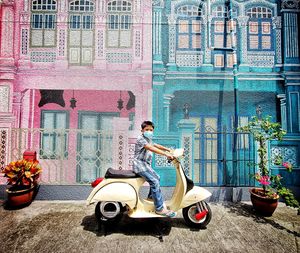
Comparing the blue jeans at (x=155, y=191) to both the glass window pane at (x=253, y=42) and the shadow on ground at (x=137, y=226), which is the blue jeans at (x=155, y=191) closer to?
the shadow on ground at (x=137, y=226)

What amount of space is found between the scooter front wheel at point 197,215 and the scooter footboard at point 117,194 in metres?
1.07

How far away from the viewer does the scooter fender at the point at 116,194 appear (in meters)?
4.09

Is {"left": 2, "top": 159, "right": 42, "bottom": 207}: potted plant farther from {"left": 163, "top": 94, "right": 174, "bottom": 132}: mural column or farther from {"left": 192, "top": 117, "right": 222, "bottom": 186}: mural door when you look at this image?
{"left": 192, "top": 117, "right": 222, "bottom": 186}: mural door

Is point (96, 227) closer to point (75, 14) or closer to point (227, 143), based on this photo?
point (227, 143)

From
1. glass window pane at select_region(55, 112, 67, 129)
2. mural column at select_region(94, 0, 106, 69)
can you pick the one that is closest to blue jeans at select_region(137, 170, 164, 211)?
glass window pane at select_region(55, 112, 67, 129)

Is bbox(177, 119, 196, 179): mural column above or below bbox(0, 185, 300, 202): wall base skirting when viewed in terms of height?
above

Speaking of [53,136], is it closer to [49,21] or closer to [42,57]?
[42,57]

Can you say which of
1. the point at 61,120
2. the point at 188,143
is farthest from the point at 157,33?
the point at 61,120

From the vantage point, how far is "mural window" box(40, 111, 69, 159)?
621cm

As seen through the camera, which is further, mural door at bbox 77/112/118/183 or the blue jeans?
mural door at bbox 77/112/118/183

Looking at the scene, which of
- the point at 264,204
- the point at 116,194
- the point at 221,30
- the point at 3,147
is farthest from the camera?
the point at 221,30

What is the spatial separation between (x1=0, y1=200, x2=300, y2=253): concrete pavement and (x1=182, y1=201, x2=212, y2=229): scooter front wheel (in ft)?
0.41

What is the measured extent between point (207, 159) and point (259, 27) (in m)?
4.17

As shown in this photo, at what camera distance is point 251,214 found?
516cm
